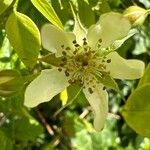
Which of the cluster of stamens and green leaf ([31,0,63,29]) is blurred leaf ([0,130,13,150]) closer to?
the cluster of stamens

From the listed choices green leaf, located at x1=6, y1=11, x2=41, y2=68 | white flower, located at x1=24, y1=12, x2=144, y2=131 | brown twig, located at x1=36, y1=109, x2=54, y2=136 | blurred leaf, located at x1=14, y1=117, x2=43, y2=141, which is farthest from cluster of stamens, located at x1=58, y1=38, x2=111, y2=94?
brown twig, located at x1=36, y1=109, x2=54, y2=136

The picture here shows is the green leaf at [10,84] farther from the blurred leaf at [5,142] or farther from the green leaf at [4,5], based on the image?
the blurred leaf at [5,142]

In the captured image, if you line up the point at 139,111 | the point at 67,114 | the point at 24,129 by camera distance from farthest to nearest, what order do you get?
the point at 67,114, the point at 24,129, the point at 139,111

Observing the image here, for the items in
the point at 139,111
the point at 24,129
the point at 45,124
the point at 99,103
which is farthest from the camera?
the point at 45,124

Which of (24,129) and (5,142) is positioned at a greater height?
(5,142)

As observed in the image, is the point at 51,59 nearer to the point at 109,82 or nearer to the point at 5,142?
the point at 109,82

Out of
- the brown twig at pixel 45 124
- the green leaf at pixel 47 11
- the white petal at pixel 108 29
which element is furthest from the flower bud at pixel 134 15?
the brown twig at pixel 45 124

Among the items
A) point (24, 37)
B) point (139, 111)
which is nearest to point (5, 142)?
point (24, 37)
